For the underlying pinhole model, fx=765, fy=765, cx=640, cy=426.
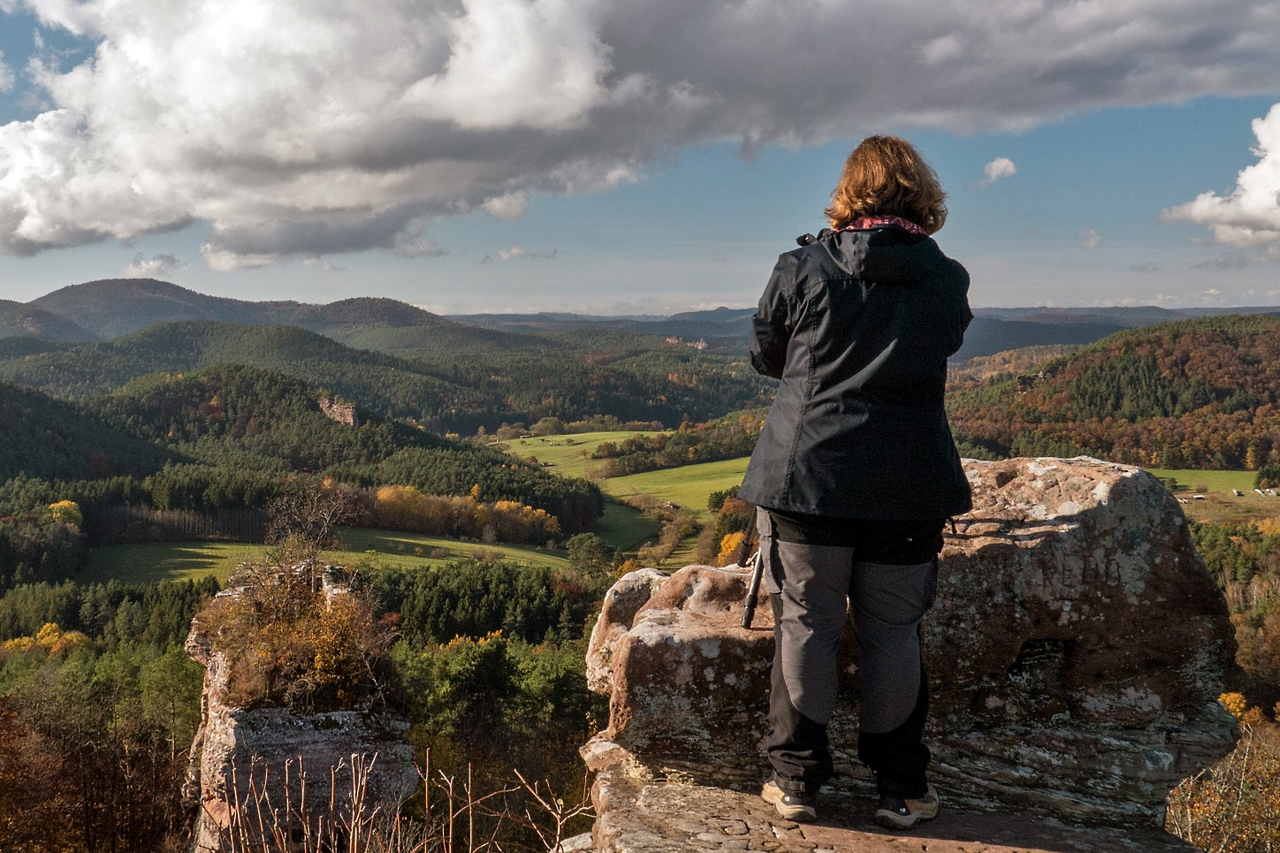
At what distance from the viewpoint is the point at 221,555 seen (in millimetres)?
71500

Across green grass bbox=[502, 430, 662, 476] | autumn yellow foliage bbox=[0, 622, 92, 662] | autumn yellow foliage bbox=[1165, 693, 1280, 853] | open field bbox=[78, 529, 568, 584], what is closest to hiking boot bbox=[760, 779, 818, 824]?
autumn yellow foliage bbox=[1165, 693, 1280, 853]

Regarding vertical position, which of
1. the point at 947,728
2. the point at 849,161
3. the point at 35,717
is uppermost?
the point at 849,161

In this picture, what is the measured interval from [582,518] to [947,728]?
88.0 m

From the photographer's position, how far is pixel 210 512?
85188mm

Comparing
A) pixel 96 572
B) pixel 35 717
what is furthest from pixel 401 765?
pixel 96 572

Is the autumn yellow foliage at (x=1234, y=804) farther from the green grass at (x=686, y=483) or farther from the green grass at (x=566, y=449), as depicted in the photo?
the green grass at (x=566, y=449)

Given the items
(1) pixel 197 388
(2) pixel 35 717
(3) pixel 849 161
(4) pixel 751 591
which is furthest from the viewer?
(1) pixel 197 388

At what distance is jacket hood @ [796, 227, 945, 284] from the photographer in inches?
141

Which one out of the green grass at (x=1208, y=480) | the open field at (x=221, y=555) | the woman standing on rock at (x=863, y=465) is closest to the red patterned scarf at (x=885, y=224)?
the woman standing on rock at (x=863, y=465)

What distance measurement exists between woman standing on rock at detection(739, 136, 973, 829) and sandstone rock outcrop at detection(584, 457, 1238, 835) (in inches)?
28.4

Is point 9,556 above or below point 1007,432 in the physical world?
below

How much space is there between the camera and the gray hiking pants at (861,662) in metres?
3.78

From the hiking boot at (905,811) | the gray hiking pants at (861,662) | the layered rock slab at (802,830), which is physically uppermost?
the gray hiking pants at (861,662)

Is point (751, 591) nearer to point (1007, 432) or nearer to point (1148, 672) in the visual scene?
point (1148, 672)
